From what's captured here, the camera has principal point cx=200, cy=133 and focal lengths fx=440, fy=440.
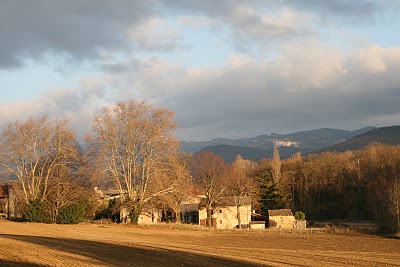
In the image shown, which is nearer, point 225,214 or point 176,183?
point 176,183

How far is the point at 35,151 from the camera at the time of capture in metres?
68.3

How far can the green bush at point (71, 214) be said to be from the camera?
209 ft

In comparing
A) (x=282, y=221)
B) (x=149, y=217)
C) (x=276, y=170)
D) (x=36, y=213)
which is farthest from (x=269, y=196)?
(x=36, y=213)

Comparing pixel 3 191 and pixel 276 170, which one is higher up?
pixel 276 170

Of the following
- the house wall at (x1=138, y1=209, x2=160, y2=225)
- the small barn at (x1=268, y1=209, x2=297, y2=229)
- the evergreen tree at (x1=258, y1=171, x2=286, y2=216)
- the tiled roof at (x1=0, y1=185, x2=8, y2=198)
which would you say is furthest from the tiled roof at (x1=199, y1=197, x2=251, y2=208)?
the tiled roof at (x1=0, y1=185, x2=8, y2=198)

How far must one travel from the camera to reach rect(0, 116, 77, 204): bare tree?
66750mm

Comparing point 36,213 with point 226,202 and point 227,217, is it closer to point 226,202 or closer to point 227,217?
point 226,202

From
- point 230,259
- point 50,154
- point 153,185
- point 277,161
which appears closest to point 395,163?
point 277,161

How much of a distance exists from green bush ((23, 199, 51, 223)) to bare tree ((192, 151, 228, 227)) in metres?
26.2

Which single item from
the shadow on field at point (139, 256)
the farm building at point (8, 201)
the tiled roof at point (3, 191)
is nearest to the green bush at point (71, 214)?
the farm building at point (8, 201)

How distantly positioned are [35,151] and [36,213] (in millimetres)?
9916

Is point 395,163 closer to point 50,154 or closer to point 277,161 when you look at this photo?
point 277,161

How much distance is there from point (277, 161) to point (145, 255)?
→ 82.5 m

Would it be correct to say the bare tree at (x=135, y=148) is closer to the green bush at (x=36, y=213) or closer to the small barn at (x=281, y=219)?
the green bush at (x=36, y=213)
